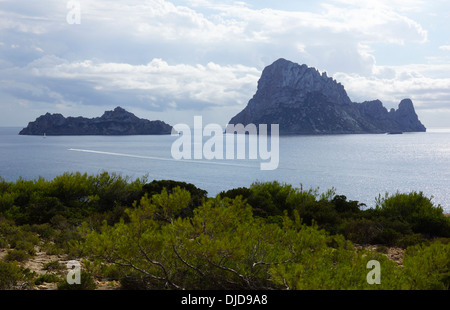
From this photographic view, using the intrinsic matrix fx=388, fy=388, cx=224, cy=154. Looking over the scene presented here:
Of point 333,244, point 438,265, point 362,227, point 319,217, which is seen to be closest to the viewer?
point 438,265

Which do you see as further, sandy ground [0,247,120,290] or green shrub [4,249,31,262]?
green shrub [4,249,31,262]

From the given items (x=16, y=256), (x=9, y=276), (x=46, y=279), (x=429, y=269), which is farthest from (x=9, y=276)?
(x=429, y=269)

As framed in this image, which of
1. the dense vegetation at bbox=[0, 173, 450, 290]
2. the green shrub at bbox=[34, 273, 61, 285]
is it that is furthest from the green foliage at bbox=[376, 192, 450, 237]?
the green shrub at bbox=[34, 273, 61, 285]

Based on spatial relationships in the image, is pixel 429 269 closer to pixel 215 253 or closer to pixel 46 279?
pixel 215 253

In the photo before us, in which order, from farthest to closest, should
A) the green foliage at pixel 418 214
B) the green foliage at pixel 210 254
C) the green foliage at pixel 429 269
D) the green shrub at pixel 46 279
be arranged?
1. the green foliage at pixel 418 214
2. the green shrub at pixel 46 279
3. the green foliage at pixel 210 254
4. the green foliage at pixel 429 269

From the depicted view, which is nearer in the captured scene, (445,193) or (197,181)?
(445,193)

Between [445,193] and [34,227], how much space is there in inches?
1859

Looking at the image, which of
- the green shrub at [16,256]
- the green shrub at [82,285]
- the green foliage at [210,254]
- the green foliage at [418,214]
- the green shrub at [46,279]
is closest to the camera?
the green foliage at [210,254]

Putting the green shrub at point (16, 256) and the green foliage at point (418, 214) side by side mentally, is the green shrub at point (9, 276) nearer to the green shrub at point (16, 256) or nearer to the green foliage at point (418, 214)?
the green shrub at point (16, 256)

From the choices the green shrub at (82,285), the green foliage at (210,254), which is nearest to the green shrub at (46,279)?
the green shrub at (82,285)

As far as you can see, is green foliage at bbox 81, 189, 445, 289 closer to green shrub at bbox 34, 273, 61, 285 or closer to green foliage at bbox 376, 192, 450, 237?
green shrub at bbox 34, 273, 61, 285

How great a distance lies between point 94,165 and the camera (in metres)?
68.4
